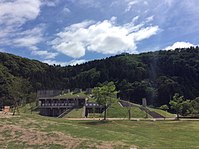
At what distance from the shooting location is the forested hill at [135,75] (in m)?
121

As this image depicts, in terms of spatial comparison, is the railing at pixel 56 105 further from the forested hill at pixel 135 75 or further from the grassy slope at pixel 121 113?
the forested hill at pixel 135 75

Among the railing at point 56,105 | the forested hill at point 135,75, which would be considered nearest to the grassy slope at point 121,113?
the railing at point 56,105

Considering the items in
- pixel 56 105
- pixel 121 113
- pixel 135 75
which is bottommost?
pixel 121 113

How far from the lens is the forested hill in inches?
4769

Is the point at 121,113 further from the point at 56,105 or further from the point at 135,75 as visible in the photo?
the point at 135,75

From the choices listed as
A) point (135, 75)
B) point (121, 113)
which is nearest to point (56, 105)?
point (121, 113)

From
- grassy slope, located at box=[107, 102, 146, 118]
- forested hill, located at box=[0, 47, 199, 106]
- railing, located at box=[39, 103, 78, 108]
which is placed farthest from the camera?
forested hill, located at box=[0, 47, 199, 106]

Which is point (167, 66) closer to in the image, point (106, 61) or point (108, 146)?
point (106, 61)

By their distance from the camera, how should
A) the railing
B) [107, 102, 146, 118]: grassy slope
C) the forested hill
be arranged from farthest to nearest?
the forested hill, the railing, [107, 102, 146, 118]: grassy slope

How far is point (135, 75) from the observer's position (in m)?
136

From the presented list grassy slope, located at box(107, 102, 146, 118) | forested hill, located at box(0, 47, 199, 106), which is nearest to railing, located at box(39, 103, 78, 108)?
grassy slope, located at box(107, 102, 146, 118)

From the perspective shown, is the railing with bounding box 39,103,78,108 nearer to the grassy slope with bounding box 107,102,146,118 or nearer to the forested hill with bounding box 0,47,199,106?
the grassy slope with bounding box 107,102,146,118

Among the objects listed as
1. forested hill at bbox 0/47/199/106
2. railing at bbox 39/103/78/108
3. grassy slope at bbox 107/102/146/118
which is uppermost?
forested hill at bbox 0/47/199/106

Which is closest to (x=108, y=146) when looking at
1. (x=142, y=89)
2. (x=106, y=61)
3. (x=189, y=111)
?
(x=189, y=111)
